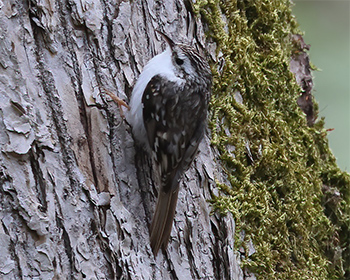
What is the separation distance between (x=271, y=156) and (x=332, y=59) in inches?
92.7

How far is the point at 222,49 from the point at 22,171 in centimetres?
107

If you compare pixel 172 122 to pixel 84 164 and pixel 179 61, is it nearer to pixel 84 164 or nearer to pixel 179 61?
pixel 179 61

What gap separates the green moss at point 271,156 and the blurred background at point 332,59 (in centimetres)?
133

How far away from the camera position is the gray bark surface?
163 centimetres

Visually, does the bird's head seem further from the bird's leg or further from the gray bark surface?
the bird's leg

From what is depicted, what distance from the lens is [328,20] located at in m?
4.71

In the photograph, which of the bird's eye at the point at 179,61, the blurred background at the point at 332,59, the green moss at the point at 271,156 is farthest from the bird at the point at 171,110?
the blurred background at the point at 332,59

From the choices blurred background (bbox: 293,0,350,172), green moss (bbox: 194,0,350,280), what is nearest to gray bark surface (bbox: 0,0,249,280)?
green moss (bbox: 194,0,350,280)

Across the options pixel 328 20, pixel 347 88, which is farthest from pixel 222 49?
pixel 328 20

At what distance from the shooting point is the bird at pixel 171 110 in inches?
77.6

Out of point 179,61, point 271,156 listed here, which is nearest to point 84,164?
point 179,61

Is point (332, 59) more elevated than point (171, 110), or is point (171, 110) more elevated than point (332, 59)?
point (332, 59)

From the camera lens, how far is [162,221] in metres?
1.85

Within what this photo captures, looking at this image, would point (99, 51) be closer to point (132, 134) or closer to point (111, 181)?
point (132, 134)
